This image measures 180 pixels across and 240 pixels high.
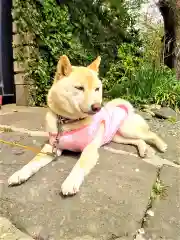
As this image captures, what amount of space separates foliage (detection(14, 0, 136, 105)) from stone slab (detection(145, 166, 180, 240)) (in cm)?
301

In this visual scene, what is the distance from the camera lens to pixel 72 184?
2.17 metres

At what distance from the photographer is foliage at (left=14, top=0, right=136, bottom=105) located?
5090 mm

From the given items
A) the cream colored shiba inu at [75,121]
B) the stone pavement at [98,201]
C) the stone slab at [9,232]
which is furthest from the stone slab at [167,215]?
the stone slab at [9,232]

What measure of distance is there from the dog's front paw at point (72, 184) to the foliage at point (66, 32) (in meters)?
3.08

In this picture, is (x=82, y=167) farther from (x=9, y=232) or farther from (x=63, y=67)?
(x=63, y=67)

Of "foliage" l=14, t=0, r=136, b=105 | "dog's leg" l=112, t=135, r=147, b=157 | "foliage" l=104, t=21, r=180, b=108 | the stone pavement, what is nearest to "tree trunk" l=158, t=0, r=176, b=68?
"foliage" l=104, t=21, r=180, b=108

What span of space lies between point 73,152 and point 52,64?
2756mm

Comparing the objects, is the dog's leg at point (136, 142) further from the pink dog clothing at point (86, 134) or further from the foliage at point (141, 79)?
the foliage at point (141, 79)

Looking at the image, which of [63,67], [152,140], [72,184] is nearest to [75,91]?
[63,67]

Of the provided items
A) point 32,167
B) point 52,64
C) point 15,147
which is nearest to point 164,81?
point 52,64

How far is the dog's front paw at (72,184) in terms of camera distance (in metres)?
2.14

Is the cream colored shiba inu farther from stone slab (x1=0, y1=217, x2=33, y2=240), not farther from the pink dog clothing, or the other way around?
stone slab (x1=0, y1=217, x2=33, y2=240)

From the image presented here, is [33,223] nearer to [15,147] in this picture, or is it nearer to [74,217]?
[74,217]

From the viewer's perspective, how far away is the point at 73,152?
280 cm
